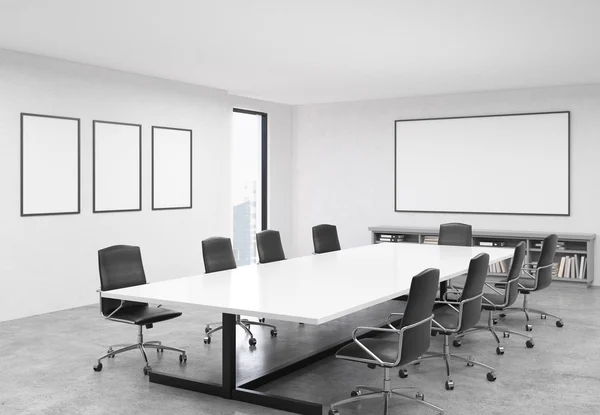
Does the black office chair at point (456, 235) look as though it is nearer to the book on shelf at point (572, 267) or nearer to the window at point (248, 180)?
the book on shelf at point (572, 267)

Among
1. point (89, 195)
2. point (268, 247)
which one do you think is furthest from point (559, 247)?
point (89, 195)

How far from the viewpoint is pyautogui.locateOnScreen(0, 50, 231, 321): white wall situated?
7160 mm

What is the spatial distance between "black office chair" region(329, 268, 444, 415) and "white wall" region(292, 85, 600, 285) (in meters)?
6.56

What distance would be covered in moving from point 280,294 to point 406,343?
3.59 ft

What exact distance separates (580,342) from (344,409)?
2.97 m

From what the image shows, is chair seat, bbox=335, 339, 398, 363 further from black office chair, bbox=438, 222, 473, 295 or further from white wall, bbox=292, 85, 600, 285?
white wall, bbox=292, 85, 600, 285

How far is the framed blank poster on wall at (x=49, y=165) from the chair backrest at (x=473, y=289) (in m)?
4.95

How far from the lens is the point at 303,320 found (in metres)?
3.87

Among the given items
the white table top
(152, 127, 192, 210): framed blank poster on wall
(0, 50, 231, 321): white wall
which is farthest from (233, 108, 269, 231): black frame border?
the white table top

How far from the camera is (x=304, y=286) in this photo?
5008mm

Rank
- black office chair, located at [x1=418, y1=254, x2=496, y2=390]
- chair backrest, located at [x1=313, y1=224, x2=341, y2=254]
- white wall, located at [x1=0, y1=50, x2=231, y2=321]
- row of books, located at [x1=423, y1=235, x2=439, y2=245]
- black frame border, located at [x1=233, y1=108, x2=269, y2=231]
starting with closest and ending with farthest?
1. black office chair, located at [x1=418, y1=254, x2=496, y2=390]
2. white wall, located at [x1=0, y1=50, x2=231, y2=321]
3. chair backrest, located at [x1=313, y1=224, x2=341, y2=254]
4. row of books, located at [x1=423, y1=235, x2=439, y2=245]
5. black frame border, located at [x1=233, y1=108, x2=269, y2=231]

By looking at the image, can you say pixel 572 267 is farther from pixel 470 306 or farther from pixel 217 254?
pixel 217 254

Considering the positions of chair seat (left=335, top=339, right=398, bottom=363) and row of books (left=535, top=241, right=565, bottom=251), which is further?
row of books (left=535, top=241, right=565, bottom=251)

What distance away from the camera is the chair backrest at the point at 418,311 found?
3.87m
